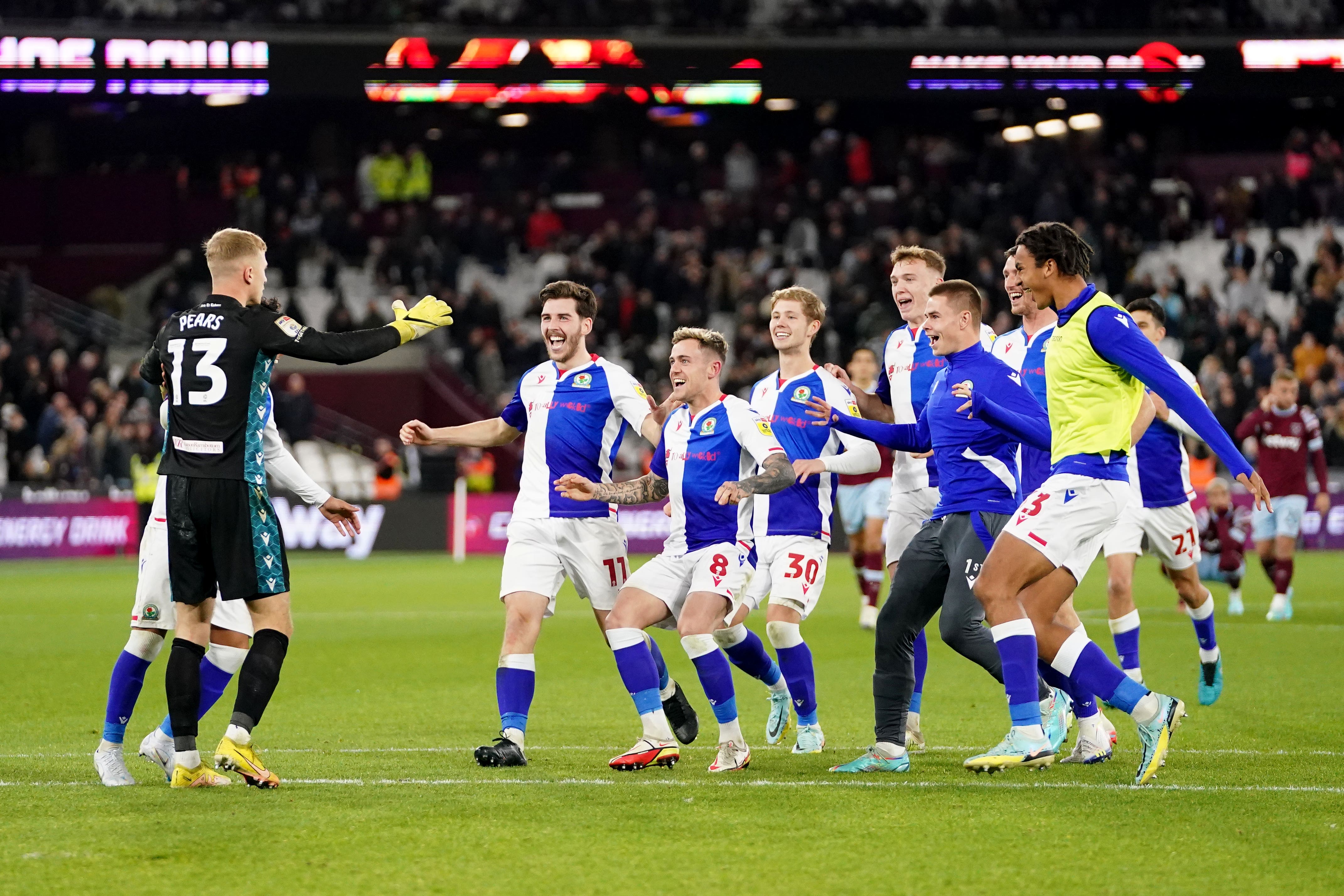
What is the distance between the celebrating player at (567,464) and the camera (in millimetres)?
7675

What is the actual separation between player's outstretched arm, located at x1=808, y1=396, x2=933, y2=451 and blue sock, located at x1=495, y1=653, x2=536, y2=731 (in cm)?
179

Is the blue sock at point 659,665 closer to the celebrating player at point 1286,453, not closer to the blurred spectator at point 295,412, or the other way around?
the celebrating player at point 1286,453

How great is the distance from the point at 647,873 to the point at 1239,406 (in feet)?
66.1

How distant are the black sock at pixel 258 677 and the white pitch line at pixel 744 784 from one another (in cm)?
35

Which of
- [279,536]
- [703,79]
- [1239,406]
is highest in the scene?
[703,79]

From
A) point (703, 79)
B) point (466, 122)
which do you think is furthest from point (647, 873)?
point (466, 122)

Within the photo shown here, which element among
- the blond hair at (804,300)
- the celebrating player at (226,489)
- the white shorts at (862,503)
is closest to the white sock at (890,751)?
the blond hair at (804,300)

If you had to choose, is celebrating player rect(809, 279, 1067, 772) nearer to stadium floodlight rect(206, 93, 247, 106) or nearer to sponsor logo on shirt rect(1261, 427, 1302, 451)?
sponsor logo on shirt rect(1261, 427, 1302, 451)

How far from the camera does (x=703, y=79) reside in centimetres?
2958

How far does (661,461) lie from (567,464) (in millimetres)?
464

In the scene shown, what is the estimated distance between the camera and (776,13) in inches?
1256

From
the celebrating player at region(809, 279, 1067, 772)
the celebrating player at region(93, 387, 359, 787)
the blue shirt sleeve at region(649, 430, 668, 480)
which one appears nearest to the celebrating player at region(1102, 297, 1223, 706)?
the celebrating player at region(809, 279, 1067, 772)

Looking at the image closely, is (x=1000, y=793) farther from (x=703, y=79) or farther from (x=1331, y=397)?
(x=703, y=79)

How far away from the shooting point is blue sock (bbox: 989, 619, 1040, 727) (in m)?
6.82
